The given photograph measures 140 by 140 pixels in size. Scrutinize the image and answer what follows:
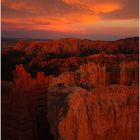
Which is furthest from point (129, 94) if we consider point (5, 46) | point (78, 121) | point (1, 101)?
point (5, 46)

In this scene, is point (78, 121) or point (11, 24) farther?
point (11, 24)

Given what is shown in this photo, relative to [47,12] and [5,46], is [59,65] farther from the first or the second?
[47,12]

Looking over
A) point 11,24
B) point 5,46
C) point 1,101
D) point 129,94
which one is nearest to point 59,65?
point 5,46

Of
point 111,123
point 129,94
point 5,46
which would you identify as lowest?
point 111,123

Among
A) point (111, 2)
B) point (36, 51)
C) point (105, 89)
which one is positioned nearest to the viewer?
point (105, 89)

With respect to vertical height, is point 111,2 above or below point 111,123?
above

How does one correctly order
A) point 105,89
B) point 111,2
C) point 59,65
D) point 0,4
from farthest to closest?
point 59,65 < point 111,2 < point 0,4 < point 105,89
